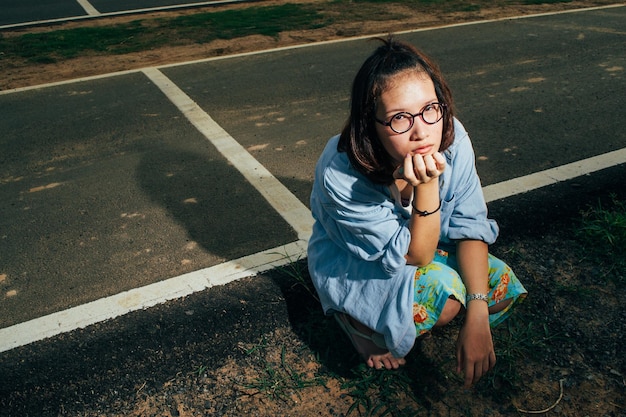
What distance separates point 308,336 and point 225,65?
5410 mm

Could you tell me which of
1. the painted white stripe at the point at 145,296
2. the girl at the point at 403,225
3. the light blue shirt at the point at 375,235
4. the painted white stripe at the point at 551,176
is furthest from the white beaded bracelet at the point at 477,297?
the painted white stripe at the point at 551,176

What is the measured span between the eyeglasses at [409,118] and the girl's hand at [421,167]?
0.36 feet

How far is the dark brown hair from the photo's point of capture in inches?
88.9

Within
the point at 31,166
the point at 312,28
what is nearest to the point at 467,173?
the point at 31,166

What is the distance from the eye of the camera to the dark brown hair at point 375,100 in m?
2.26

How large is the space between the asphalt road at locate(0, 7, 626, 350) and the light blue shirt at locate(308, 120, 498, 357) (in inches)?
35.7

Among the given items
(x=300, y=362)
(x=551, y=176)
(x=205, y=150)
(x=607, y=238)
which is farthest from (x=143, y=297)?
(x=551, y=176)

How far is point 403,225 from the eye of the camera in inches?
97.3

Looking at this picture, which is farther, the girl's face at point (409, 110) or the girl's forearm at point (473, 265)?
the girl's forearm at point (473, 265)

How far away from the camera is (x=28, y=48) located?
919 centimetres

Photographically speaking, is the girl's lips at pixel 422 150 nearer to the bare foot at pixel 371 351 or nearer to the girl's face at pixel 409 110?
the girl's face at pixel 409 110

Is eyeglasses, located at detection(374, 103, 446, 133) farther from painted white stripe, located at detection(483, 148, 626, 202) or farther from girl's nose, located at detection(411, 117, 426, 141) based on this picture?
painted white stripe, located at detection(483, 148, 626, 202)

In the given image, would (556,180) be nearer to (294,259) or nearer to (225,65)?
(294,259)

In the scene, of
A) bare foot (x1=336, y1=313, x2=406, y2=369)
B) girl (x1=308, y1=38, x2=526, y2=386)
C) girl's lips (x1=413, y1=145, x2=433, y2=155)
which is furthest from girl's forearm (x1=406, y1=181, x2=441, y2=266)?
bare foot (x1=336, y1=313, x2=406, y2=369)
